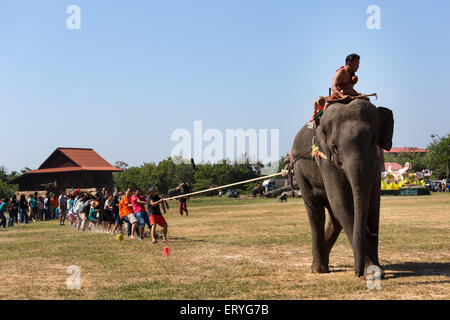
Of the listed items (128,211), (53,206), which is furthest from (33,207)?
(128,211)

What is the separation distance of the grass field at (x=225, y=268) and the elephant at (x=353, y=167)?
74cm

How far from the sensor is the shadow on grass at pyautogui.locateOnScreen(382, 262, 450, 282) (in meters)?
9.83

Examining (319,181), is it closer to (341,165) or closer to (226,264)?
(341,165)

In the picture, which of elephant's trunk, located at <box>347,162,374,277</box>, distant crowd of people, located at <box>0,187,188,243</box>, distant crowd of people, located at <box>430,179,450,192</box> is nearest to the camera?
elephant's trunk, located at <box>347,162,374,277</box>

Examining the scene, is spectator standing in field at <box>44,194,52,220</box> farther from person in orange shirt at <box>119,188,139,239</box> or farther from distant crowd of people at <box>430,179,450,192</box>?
distant crowd of people at <box>430,179,450,192</box>

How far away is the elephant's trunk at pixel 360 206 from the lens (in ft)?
→ 27.6

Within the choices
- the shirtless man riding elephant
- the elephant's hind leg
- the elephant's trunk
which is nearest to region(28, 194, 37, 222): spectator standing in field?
the elephant's hind leg

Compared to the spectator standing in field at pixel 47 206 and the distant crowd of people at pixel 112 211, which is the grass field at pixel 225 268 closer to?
the distant crowd of people at pixel 112 211

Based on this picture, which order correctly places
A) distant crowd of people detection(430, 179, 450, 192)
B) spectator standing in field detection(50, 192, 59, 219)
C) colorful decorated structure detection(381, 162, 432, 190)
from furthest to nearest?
1. distant crowd of people detection(430, 179, 450, 192)
2. colorful decorated structure detection(381, 162, 432, 190)
3. spectator standing in field detection(50, 192, 59, 219)

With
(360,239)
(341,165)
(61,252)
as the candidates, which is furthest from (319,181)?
(61,252)

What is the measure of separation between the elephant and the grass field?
0.74 m

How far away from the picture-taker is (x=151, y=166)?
99688 mm

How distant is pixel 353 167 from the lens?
8.52 metres

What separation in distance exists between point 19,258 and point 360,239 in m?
11.3
